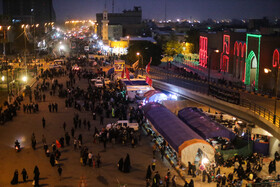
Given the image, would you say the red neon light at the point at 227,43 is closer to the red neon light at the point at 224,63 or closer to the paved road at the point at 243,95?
the red neon light at the point at 224,63

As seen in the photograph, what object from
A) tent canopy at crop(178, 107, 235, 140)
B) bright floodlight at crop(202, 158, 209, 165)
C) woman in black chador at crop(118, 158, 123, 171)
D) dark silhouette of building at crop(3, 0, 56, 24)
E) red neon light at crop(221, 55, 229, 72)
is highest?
dark silhouette of building at crop(3, 0, 56, 24)

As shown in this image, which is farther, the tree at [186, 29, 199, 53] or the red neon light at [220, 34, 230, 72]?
the tree at [186, 29, 199, 53]

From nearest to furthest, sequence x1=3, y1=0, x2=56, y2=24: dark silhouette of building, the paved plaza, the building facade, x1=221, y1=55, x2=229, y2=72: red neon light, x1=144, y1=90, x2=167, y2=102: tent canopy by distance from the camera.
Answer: the paved plaza
the building facade
x1=144, y1=90, x2=167, y2=102: tent canopy
x1=221, y1=55, x2=229, y2=72: red neon light
x1=3, y1=0, x2=56, y2=24: dark silhouette of building

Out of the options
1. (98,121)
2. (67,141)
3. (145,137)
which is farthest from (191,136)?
(98,121)

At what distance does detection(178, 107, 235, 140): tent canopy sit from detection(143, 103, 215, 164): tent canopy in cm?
105

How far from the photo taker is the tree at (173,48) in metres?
65.9

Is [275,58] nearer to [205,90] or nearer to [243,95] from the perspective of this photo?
[243,95]

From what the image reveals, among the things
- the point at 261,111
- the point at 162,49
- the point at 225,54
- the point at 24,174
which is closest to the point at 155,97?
the point at 261,111

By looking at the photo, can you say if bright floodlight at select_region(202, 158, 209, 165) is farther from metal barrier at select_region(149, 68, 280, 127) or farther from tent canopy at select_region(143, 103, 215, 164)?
metal barrier at select_region(149, 68, 280, 127)

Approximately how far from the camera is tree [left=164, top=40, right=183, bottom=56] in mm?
65938

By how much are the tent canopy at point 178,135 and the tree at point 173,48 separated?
137 ft

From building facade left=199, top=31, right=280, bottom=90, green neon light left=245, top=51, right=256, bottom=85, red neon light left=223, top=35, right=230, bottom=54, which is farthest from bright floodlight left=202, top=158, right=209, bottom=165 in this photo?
red neon light left=223, top=35, right=230, bottom=54

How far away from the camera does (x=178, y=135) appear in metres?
19.9

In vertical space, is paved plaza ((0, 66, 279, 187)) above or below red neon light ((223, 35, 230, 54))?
below
